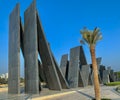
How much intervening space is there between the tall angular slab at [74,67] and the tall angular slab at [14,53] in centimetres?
1239

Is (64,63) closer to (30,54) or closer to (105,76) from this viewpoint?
(30,54)

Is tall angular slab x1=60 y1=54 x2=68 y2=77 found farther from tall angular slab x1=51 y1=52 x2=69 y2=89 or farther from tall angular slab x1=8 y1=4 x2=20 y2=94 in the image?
tall angular slab x1=8 y1=4 x2=20 y2=94

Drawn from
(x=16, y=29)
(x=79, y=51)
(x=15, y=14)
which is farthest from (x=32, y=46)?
(x=79, y=51)

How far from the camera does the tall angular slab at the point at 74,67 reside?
36.0m

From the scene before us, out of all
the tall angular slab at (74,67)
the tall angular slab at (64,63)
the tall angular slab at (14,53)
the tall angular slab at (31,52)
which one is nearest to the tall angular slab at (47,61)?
the tall angular slab at (31,52)

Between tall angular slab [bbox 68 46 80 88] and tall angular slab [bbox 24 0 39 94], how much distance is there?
1202 cm

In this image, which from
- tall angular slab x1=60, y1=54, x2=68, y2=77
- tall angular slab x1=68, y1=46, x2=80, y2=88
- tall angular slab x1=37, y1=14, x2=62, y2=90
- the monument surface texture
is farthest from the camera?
tall angular slab x1=60, y1=54, x2=68, y2=77

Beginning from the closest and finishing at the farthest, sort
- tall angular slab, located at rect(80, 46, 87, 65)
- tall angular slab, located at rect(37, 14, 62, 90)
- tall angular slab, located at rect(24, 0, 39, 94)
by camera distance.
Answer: tall angular slab, located at rect(24, 0, 39, 94) → tall angular slab, located at rect(37, 14, 62, 90) → tall angular slab, located at rect(80, 46, 87, 65)

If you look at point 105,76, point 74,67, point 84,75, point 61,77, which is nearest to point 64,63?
point 74,67

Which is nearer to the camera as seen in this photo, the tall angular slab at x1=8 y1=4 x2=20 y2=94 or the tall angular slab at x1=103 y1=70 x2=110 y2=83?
the tall angular slab at x1=8 y1=4 x2=20 y2=94

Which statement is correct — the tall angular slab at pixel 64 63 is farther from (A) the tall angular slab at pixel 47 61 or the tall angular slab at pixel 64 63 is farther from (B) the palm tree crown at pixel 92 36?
(B) the palm tree crown at pixel 92 36

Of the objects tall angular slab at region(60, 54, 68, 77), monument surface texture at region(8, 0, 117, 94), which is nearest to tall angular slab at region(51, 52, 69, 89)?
monument surface texture at region(8, 0, 117, 94)

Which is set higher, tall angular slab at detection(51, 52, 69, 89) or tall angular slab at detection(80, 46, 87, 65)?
tall angular slab at detection(80, 46, 87, 65)

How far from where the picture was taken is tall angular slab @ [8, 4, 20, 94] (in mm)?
24688
